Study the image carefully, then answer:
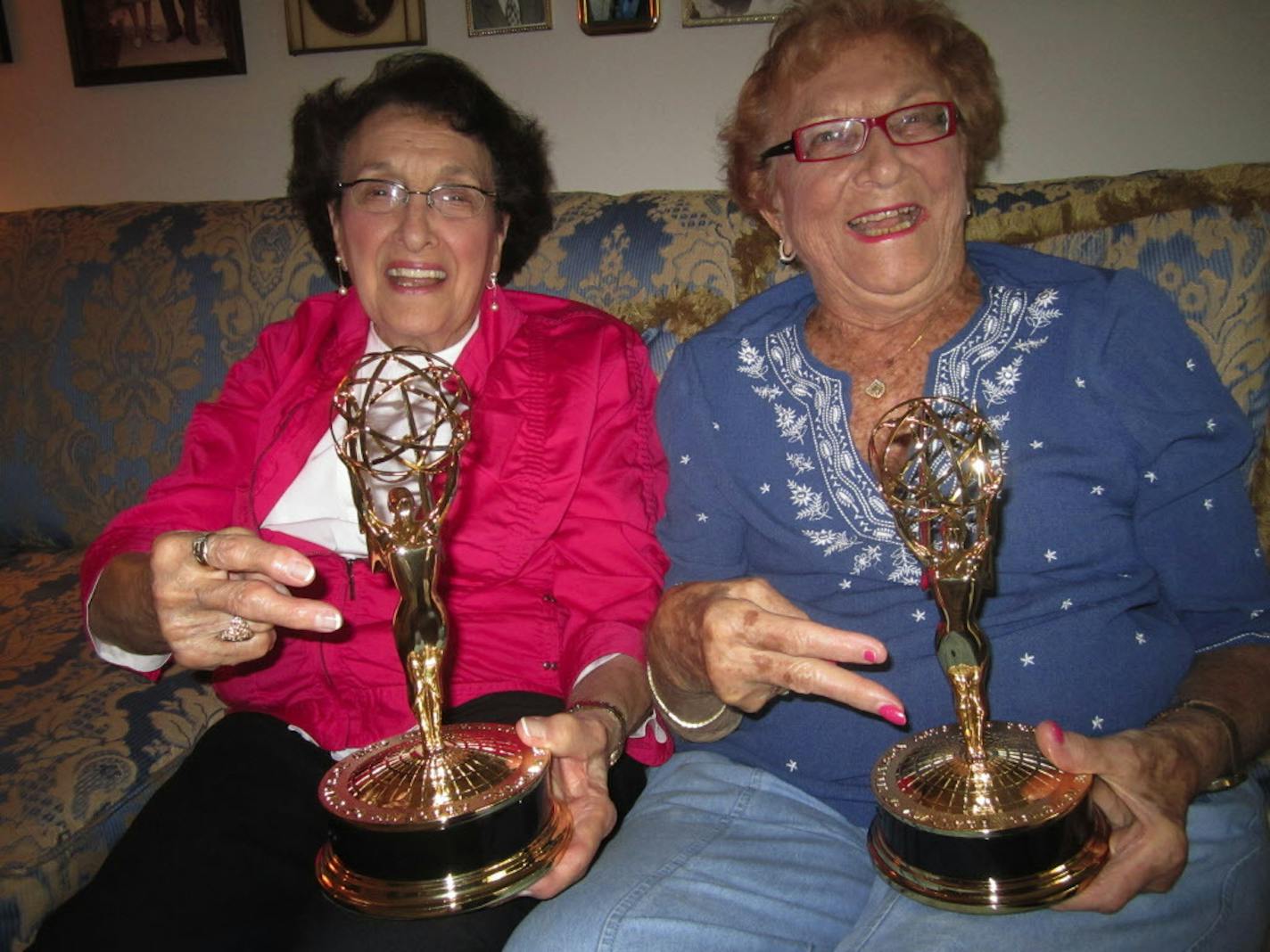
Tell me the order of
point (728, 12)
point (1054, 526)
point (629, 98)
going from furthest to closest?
point (629, 98) → point (728, 12) → point (1054, 526)

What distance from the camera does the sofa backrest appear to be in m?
1.57

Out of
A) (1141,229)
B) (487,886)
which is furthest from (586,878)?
(1141,229)

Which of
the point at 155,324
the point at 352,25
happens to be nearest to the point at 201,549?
the point at 155,324

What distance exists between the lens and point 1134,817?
1.00m

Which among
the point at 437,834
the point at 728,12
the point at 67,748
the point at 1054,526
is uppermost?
the point at 728,12

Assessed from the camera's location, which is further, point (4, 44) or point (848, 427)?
point (4, 44)

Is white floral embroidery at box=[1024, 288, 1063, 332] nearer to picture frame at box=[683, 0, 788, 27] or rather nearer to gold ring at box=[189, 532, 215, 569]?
gold ring at box=[189, 532, 215, 569]

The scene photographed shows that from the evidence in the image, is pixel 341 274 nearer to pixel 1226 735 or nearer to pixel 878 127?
pixel 878 127

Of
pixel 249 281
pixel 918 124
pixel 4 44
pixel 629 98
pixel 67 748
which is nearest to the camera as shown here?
pixel 918 124

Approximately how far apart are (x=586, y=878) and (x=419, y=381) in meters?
0.71

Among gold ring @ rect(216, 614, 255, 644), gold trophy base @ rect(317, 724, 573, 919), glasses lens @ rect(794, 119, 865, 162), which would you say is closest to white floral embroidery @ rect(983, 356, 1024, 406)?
glasses lens @ rect(794, 119, 865, 162)

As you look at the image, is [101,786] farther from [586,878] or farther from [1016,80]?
[1016,80]

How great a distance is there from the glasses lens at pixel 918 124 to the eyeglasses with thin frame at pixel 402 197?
0.64 m

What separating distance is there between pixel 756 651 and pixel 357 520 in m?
0.71
